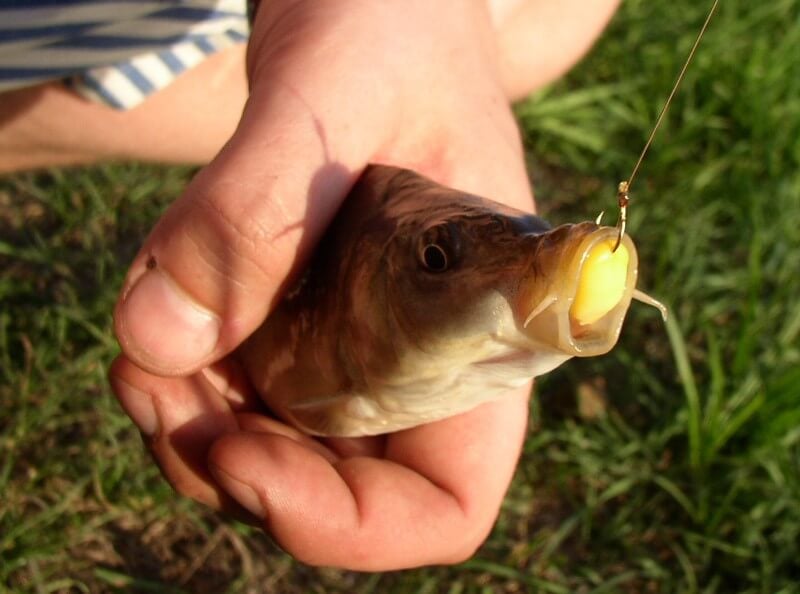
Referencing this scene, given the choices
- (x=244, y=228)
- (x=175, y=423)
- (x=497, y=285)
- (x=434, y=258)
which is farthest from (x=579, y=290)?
(x=175, y=423)

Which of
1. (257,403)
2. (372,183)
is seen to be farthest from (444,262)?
(257,403)

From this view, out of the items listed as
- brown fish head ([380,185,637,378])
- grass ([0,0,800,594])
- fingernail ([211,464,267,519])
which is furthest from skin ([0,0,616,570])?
grass ([0,0,800,594])

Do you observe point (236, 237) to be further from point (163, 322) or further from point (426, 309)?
point (426, 309)

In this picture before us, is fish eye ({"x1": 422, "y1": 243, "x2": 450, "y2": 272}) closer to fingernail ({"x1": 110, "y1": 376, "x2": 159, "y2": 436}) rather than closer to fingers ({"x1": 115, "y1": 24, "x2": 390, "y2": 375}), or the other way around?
fingers ({"x1": 115, "y1": 24, "x2": 390, "y2": 375})

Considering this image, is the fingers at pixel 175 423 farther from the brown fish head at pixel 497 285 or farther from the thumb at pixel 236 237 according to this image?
the brown fish head at pixel 497 285

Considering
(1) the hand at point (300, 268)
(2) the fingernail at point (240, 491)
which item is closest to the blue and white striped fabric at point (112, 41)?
(1) the hand at point (300, 268)

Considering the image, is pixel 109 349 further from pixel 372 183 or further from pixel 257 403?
pixel 372 183
